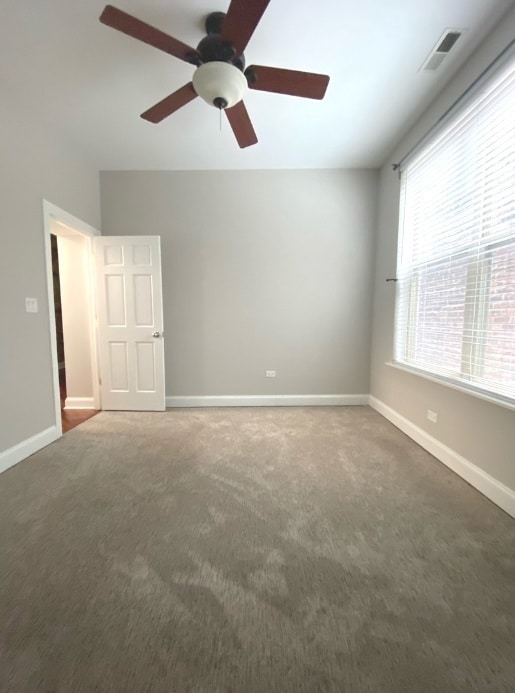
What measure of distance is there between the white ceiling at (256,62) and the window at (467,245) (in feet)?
1.47

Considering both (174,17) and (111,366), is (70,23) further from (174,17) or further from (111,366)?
(111,366)

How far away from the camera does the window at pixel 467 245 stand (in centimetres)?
174

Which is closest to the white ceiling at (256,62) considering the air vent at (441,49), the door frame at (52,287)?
the air vent at (441,49)

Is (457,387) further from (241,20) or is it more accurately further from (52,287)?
(52,287)

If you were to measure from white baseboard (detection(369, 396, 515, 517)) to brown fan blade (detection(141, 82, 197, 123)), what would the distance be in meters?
3.17

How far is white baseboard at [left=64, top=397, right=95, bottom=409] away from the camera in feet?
11.7

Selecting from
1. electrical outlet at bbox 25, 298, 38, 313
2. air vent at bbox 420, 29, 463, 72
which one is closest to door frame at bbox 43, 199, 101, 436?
electrical outlet at bbox 25, 298, 38, 313

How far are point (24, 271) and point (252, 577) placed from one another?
2.79 metres

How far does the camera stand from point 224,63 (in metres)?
1.61

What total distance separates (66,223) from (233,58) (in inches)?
87.9

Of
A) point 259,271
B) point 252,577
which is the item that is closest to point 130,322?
point 259,271

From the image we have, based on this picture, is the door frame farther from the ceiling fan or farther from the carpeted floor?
the ceiling fan

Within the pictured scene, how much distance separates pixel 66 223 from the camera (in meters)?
2.85

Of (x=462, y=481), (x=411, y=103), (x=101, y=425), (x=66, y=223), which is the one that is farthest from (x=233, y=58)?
(x=101, y=425)
